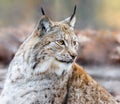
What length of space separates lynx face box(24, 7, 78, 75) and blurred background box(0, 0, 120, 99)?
5.85 m

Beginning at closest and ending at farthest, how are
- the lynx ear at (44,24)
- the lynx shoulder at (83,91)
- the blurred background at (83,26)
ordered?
the lynx ear at (44,24) → the lynx shoulder at (83,91) → the blurred background at (83,26)

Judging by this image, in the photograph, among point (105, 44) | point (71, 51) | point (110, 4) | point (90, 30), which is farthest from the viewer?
point (110, 4)

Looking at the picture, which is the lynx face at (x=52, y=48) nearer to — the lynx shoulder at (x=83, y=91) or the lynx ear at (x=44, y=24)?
the lynx ear at (x=44, y=24)

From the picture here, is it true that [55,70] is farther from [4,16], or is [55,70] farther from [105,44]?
[4,16]

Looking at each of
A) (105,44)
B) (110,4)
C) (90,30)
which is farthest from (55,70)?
(110,4)

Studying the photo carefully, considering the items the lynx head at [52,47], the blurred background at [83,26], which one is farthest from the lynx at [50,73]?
the blurred background at [83,26]

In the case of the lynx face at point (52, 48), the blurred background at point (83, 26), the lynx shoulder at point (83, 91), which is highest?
the blurred background at point (83, 26)

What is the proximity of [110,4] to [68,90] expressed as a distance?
1010cm

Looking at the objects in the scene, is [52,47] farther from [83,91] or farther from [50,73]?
[83,91]

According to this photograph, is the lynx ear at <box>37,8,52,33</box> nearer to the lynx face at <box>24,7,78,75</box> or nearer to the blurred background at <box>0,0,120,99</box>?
the lynx face at <box>24,7,78,75</box>

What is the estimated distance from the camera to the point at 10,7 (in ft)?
56.6

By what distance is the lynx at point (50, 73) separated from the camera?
723cm

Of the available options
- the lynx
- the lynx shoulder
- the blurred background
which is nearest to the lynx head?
the lynx

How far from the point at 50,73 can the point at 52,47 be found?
35 centimetres
